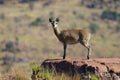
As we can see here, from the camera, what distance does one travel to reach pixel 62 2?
174m

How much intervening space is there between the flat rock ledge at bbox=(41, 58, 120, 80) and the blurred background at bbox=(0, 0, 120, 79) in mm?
76281

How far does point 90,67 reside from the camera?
1919cm

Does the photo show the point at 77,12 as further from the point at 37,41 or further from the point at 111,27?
the point at 37,41

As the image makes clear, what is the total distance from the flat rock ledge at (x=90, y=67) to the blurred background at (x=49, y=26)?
76.3 meters

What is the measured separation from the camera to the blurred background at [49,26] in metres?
118

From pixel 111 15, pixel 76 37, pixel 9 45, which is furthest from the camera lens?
pixel 111 15

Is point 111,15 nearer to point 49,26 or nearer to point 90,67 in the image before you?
point 49,26

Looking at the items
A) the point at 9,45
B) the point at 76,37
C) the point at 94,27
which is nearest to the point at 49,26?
the point at 94,27

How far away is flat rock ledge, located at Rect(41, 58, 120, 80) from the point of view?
19031mm

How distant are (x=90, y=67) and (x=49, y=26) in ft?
409

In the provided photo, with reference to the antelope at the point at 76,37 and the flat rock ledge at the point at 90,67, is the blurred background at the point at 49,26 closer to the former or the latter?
the antelope at the point at 76,37

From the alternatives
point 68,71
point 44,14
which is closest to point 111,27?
point 44,14

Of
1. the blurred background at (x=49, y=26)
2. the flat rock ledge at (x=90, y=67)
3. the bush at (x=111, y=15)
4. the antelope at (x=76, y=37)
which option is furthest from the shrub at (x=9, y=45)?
the flat rock ledge at (x=90, y=67)

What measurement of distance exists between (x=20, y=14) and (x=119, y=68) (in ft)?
451
